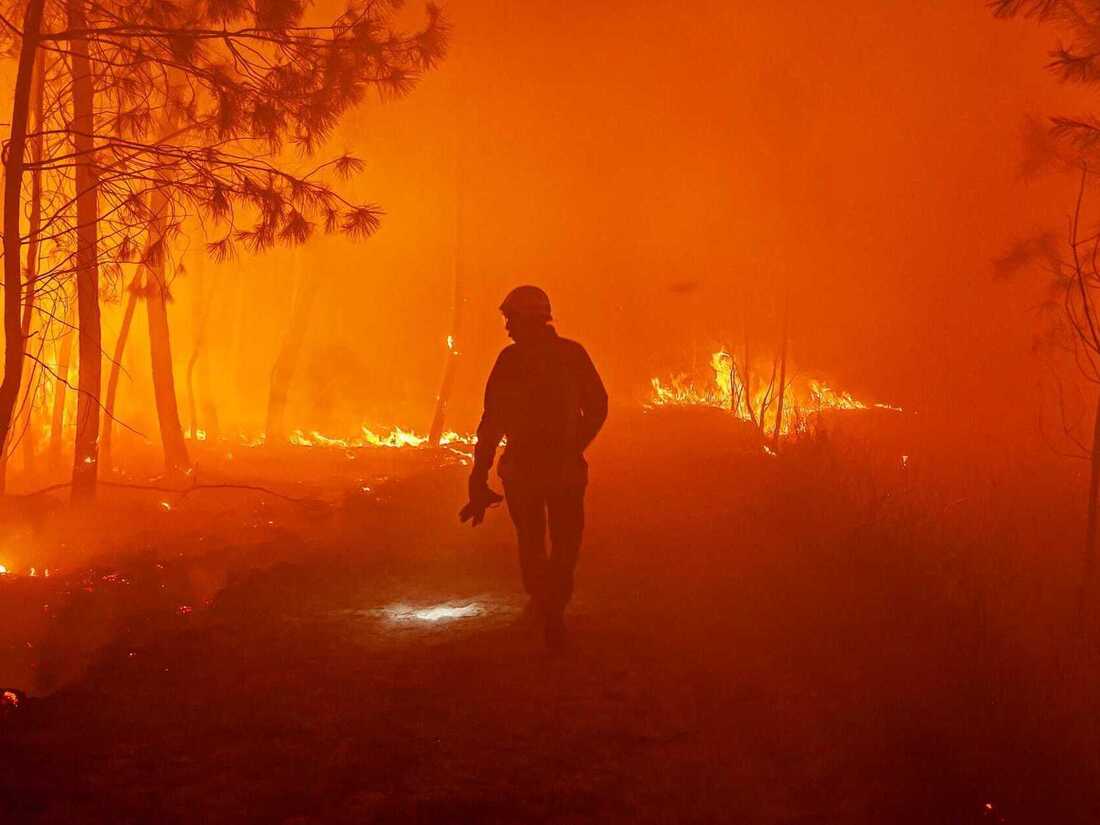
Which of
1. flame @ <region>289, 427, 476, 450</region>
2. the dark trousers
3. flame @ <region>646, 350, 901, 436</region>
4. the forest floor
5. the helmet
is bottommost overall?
the forest floor

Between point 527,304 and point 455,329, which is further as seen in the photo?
point 455,329

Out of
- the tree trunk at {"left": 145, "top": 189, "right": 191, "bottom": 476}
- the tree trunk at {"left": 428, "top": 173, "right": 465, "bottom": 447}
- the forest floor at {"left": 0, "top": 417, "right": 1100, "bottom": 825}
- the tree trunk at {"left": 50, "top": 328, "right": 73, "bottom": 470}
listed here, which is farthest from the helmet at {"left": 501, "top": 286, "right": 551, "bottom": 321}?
the tree trunk at {"left": 428, "top": 173, "right": 465, "bottom": 447}

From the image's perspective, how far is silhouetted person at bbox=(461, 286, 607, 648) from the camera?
5.29 meters

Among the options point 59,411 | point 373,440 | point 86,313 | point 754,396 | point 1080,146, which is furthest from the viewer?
point 754,396

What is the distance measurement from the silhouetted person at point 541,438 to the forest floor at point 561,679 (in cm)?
55

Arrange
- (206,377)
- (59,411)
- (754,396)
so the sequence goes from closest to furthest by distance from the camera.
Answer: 1. (59,411)
2. (754,396)
3. (206,377)

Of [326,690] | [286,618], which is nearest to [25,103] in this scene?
[286,618]

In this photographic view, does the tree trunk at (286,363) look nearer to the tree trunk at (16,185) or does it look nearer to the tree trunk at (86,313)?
the tree trunk at (86,313)

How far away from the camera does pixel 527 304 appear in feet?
17.5

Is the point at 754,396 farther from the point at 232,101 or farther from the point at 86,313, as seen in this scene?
the point at 232,101

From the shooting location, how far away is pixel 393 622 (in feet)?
20.6

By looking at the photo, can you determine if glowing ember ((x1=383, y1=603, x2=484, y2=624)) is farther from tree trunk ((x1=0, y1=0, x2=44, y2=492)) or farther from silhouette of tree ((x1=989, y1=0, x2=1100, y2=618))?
silhouette of tree ((x1=989, y1=0, x2=1100, y2=618))

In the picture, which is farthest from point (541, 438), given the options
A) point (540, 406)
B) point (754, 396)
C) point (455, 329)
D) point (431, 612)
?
point (754, 396)

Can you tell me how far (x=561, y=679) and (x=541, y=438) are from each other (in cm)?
137
